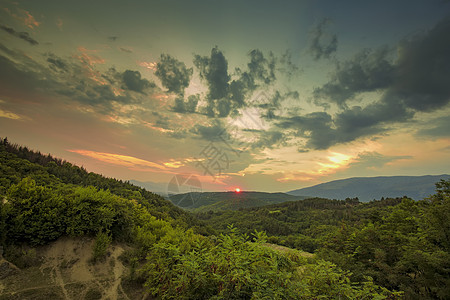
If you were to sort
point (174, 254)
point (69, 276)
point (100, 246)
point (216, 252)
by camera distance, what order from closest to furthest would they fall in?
point (174, 254)
point (216, 252)
point (69, 276)
point (100, 246)

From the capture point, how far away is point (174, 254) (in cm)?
616

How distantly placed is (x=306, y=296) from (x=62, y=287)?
917 centimetres

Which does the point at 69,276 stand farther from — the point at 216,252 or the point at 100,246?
the point at 216,252

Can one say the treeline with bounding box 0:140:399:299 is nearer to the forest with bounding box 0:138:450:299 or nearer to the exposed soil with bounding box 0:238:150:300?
A: the forest with bounding box 0:138:450:299

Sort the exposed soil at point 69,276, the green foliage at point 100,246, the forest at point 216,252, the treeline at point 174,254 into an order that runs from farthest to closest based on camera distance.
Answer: the green foliage at point 100,246, the exposed soil at point 69,276, the forest at point 216,252, the treeline at point 174,254

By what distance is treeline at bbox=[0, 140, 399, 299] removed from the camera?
4.40m

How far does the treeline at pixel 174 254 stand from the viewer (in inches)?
173

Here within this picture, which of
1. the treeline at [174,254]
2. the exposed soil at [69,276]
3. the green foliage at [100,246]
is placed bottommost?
the exposed soil at [69,276]

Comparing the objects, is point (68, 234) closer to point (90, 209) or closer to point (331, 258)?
point (90, 209)

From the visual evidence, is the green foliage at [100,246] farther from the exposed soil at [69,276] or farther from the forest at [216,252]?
the exposed soil at [69,276]

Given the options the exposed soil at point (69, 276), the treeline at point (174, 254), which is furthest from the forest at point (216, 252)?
the exposed soil at point (69, 276)

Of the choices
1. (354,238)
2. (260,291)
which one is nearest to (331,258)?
(354,238)

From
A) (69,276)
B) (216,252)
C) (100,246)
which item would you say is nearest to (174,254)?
(216,252)

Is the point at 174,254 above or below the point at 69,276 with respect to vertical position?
above
